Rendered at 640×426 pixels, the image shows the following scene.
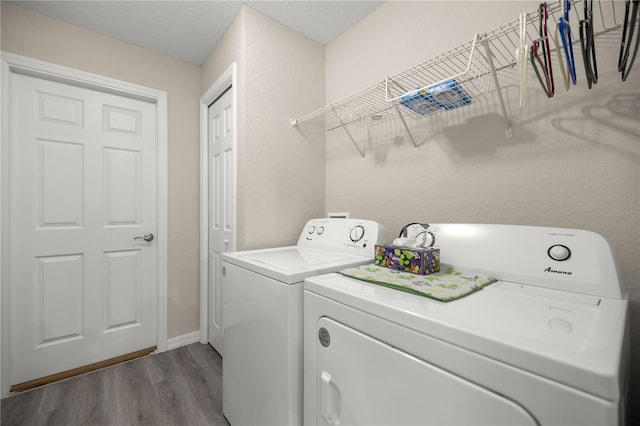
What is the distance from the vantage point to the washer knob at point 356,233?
1455 millimetres

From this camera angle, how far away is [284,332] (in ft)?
3.29

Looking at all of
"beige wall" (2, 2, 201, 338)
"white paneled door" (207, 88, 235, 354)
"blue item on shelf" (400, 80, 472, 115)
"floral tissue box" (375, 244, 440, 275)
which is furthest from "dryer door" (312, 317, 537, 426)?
"beige wall" (2, 2, 201, 338)

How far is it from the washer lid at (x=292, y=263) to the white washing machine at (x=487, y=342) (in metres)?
0.08

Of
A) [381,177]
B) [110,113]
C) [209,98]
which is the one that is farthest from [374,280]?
[110,113]

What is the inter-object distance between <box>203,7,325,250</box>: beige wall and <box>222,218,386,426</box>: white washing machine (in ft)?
1.02

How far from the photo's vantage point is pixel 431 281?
3.01 ft

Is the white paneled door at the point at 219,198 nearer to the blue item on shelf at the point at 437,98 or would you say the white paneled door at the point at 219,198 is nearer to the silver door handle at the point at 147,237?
the silver door handle at the point at 147,237

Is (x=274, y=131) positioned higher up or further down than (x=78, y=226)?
higher up

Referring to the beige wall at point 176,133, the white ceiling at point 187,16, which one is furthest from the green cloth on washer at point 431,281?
the beige wall at point 176,133

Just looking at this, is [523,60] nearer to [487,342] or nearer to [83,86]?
[487,342]

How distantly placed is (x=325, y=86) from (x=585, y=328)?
6.80ft

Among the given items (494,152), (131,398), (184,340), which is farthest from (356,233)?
(184,340)

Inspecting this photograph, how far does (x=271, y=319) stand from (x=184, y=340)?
1767 mm

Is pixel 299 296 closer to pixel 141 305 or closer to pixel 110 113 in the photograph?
pixel 141 305
